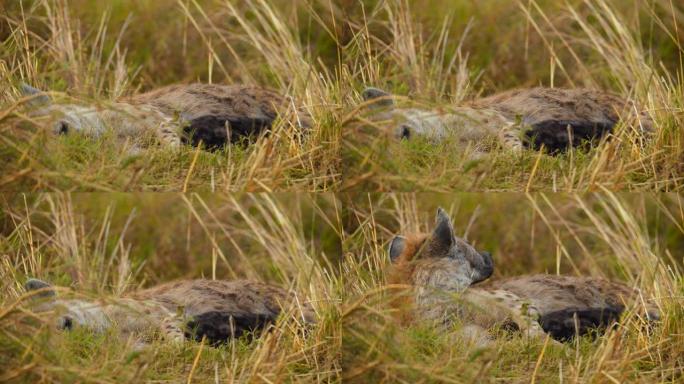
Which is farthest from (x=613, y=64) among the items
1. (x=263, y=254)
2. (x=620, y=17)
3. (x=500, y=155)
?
(x=263, y=254)

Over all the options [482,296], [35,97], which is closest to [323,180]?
[482,296]

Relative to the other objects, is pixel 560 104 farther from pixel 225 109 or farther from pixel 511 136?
pixel 225 109

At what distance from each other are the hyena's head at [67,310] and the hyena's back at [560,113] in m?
2.44

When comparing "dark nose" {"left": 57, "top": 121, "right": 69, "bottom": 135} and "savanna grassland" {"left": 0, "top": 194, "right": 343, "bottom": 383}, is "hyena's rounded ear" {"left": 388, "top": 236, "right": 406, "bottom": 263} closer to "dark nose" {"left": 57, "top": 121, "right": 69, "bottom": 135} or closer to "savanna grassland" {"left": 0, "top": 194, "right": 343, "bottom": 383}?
"savanna grassland" {"left": 0, "top": 194, "right": 343, "bottom": 383}

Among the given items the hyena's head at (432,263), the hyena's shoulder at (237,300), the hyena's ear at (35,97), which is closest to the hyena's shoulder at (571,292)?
the hyena's head at (432,263)

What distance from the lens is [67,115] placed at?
7855 mm

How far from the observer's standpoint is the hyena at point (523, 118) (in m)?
7.84

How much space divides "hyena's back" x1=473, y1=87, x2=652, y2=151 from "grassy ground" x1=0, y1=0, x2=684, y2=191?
3.5 inches

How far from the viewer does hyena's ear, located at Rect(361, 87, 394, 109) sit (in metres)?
7.83

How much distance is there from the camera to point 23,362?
7672 millimetres

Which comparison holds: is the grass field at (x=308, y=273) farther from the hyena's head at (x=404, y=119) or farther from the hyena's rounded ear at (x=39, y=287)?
the hyena's head at (x=404, y=119)

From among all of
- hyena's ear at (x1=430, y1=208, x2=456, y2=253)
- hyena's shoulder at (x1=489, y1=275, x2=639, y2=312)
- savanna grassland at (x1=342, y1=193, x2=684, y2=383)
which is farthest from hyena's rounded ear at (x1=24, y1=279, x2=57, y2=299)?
hyena's shoulder at (x1=489, y1=275, x2=639, y2=312)

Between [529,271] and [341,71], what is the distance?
174 centimetres

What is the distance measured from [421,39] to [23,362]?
2.85 metres
